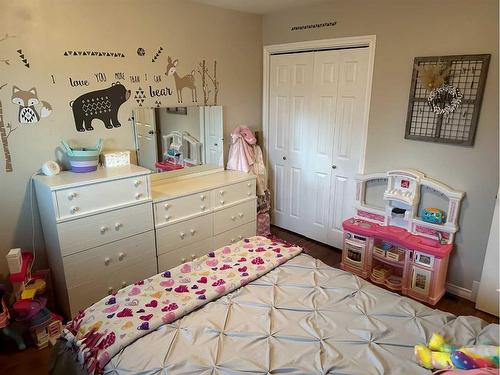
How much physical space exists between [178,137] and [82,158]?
0.96 m

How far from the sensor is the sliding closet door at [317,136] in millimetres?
3209

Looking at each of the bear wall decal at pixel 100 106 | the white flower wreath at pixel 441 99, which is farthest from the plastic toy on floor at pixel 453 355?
the bear wall decal at pixel 100 106

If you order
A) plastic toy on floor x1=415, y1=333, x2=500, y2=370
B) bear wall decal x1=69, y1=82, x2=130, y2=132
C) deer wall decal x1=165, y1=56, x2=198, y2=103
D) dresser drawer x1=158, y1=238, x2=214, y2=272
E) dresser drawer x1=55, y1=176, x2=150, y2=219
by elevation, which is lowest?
dresser drawer x1=158, y1=238, x2=214, y2=272

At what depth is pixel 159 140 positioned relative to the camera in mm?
3102

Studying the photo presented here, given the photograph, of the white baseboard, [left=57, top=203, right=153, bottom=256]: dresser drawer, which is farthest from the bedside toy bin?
the white baseboard

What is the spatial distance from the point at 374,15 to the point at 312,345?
2.67m

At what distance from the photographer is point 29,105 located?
2396mm

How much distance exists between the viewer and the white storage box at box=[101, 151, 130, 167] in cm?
270

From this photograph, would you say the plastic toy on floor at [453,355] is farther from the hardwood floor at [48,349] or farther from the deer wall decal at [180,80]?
the deer wall decal at [180,80]

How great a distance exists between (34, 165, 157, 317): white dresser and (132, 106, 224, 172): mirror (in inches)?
16.5

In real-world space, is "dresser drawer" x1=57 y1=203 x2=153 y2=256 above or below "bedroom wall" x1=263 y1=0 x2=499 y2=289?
below

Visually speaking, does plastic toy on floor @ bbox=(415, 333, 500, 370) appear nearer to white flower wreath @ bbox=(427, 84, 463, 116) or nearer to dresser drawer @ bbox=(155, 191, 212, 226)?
white flower wreath @ bbox=(427, 84, 463, 116)

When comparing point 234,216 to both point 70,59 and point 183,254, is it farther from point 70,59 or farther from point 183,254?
point 70,59

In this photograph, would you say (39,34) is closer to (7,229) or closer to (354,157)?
(7,229)
